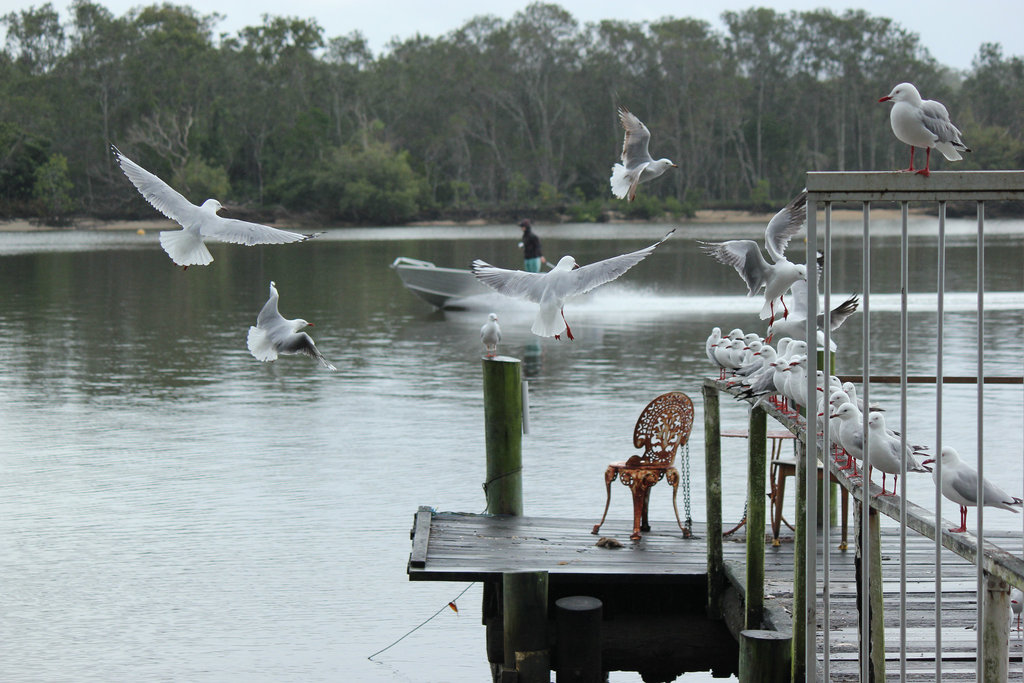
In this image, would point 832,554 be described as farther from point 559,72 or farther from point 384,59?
point 384,59

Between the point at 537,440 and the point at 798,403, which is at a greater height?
the point at 798,403

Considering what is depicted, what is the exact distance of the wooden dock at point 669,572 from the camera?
652cm

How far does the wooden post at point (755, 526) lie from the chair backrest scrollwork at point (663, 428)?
195 centimetres

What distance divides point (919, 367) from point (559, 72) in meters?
75.2

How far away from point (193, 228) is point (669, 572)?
3.52 m

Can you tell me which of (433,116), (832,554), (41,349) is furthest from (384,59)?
(832,554)

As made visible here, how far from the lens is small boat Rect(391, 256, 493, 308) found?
29312mm

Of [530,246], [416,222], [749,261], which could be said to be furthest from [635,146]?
[416,222]

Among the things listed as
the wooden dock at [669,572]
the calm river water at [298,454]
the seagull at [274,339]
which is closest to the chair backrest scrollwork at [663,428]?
the wooden dock at [669,572]

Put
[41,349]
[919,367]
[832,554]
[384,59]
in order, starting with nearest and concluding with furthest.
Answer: [832,554] < [919,367] < [41,349] < [384,59]

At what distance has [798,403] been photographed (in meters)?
6.62

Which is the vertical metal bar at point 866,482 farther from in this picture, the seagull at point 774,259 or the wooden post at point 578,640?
the wooden post at point 578,640

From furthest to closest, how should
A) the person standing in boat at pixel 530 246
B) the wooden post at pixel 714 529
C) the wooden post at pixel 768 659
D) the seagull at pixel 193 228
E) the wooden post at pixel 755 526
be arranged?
the person standing in boat at pixel 530 246, the wooden post at pixel 714 529, the wooden post at pixel 755 526, the seagull at pixel 193 228, the wooden post at pixel 768 659

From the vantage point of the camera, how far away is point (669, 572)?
7969 millimetres
